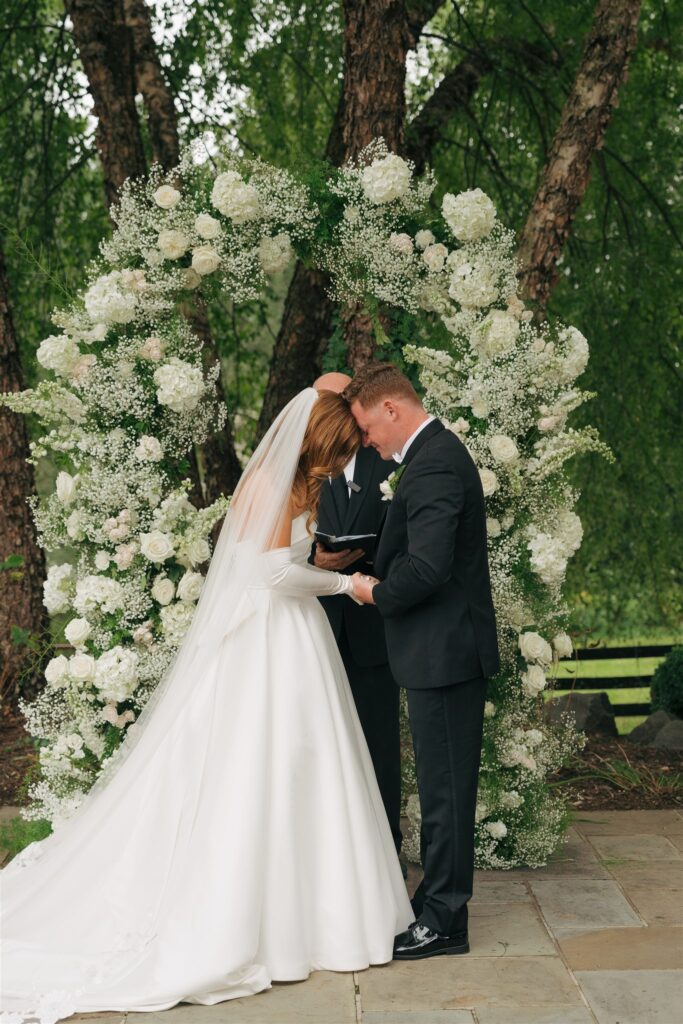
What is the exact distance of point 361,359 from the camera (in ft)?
20.8

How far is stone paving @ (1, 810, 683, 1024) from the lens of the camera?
352 centimetres

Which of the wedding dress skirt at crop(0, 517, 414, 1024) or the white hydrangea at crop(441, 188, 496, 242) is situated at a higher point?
the white hydrangea at crop(441, 188, 496, 242)

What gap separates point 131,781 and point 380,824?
90 cm

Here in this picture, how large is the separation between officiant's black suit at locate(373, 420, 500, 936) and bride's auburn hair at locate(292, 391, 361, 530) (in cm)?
32

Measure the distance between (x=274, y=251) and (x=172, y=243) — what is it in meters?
0.45

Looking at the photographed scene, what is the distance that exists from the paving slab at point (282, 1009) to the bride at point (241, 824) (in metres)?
0.04

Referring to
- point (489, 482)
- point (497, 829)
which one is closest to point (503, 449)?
point (489, 482)

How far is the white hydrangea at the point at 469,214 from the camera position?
16.6 feet

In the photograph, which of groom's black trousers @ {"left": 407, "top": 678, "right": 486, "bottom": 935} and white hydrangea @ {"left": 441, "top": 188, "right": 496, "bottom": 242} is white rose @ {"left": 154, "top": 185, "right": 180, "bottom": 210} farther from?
groom's black trousers @ {"left": 407, "top": 678, "right": 486, "bottom": 935}

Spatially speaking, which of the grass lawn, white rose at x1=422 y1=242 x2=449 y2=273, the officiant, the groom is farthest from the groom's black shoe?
the grass lawn

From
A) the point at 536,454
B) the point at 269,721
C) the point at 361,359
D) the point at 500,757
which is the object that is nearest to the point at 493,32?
the point at 361,359

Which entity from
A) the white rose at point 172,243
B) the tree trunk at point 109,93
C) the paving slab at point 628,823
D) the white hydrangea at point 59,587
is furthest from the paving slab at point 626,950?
the tree trunk at point 109,93

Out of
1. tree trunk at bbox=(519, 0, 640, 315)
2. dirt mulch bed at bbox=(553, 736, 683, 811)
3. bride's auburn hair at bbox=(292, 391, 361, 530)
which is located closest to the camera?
bride's auburn hair at bbox=(292, 391, 361, 530)

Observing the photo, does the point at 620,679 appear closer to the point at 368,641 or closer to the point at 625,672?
the point at 625,672
